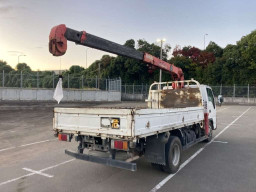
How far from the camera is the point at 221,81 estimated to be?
44781 millimetres

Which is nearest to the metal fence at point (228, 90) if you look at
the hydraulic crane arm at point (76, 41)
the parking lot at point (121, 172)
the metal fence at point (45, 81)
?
the metal fence at point (45, 81)

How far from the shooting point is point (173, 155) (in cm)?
574

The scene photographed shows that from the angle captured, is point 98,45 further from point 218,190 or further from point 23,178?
point 218,190

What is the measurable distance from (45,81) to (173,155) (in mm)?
25016

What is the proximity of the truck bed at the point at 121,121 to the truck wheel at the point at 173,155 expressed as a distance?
1.11 feet

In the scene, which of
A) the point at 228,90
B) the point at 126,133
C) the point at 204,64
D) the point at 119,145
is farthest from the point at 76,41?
the point at 204,64

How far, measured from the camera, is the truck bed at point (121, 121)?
4457 millimetres

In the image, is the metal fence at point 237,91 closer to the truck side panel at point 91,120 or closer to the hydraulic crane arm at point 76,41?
the hydraulic crane arm at point 76,41

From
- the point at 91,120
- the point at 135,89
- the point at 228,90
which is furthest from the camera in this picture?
the point at 135,89

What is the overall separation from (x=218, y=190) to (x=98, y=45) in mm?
4140

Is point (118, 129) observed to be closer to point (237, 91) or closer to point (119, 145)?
point (119, 145)

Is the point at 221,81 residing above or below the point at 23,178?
above

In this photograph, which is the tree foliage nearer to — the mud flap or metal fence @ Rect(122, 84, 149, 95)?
metal fence @ Rect(122, 84, 149, 95)

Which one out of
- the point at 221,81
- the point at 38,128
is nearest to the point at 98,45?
the point at 38,128
